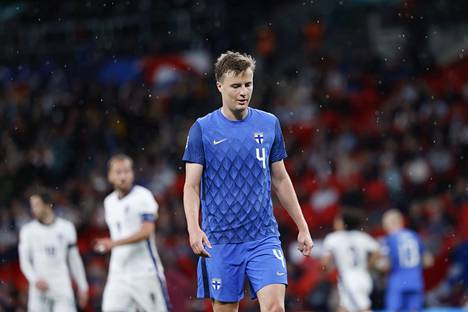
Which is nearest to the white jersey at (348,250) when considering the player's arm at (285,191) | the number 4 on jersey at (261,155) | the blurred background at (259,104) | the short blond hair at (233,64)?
the blurred background at (259,104)

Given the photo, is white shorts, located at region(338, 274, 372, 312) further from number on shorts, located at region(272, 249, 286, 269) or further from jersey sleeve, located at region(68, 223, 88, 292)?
number on shorts, located at region(272, 249, 286, 269)

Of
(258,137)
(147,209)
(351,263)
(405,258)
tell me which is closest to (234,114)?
(258,137)

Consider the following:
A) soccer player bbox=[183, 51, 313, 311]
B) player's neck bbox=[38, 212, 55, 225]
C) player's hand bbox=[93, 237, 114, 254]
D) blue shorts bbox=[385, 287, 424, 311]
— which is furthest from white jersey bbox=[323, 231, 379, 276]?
soccer player bbox=[183, 51, 313, 311]

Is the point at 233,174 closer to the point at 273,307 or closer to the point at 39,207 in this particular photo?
the point at 273,307

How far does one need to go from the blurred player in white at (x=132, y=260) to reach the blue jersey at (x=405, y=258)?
4657 millimetres

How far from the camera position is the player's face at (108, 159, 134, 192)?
1110cm

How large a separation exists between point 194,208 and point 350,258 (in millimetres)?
7323

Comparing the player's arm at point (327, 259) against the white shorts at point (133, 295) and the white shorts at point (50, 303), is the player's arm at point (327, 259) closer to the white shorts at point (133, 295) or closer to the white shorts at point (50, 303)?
the white shorts at point (50, 303)

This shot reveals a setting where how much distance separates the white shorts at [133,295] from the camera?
1105 centimetres

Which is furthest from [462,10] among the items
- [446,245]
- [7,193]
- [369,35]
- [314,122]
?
[7,193]

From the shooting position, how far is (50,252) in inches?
500

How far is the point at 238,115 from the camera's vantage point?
773 cm

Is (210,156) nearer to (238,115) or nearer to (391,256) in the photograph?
(238,115)

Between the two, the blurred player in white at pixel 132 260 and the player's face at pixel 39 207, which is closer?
the blurred player in white at pixel 132 260
